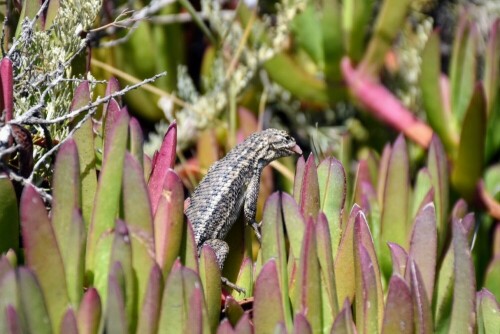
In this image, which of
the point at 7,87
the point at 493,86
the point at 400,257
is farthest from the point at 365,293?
the point at 493,86

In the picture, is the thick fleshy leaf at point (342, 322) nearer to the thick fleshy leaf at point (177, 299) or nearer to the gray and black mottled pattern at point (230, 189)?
the thick fleshy leaf at point (177, 299)

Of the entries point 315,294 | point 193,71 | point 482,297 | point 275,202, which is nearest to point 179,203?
point 275,202

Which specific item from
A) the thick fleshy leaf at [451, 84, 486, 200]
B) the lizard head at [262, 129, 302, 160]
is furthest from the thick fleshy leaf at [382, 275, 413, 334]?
the thick fleshy leaf at [451, 84, 486, 200]

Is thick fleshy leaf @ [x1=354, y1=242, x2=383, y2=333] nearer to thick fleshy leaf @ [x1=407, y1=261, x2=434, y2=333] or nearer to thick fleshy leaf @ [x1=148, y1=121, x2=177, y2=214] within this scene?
thick fleshy leaf @ [x1=407, y1=261, x2=434, y2=333]

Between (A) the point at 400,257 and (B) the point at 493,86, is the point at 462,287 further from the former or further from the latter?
(B) the point at 493,86

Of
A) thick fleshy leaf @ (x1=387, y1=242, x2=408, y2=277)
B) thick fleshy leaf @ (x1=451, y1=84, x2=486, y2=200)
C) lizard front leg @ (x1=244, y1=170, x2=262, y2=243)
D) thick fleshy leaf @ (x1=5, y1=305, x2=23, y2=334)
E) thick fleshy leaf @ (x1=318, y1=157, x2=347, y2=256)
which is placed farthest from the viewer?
thick fleshy leaf @ (x1=451, y1=84, x2=486, y2=200)

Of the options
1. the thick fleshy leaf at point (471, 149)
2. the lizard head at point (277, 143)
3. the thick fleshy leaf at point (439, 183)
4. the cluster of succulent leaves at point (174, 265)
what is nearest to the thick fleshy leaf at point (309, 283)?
the cluster of succulent leaves at point (174, 265)

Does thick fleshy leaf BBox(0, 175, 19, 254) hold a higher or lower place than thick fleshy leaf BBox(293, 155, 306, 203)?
higher
